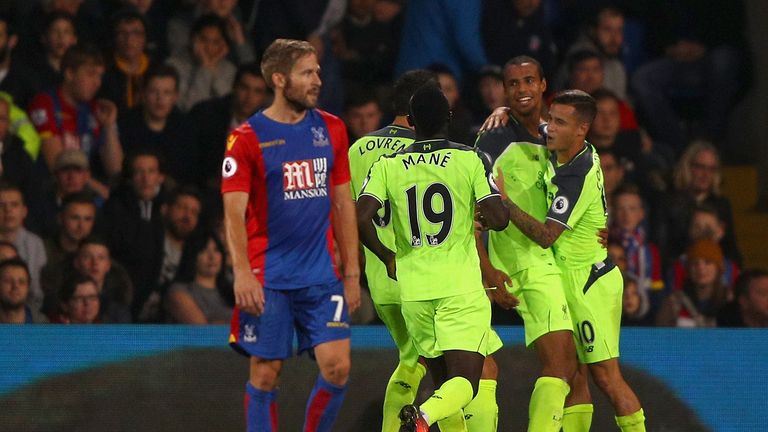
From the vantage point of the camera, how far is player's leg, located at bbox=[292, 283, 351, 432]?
7051mm

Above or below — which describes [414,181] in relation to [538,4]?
below

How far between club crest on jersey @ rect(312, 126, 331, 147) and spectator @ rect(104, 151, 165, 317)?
3112 millimetres

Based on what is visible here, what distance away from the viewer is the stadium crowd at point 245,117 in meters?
9.80

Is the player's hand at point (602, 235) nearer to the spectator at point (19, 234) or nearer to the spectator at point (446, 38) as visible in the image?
the spectator at point (19, 234)

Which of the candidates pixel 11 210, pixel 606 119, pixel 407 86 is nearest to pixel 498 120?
pixel 407 86

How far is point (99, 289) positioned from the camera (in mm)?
9531

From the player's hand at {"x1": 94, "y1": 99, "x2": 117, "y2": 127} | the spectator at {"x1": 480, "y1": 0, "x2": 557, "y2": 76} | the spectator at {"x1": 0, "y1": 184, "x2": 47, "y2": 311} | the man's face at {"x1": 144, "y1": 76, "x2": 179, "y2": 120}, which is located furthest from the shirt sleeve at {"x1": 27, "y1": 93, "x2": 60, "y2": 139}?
the spectator at {"x1": 480, "y1": 0, "x2": 557, "y2": 76}

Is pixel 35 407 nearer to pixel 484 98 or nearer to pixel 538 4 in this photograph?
pixel 484 98

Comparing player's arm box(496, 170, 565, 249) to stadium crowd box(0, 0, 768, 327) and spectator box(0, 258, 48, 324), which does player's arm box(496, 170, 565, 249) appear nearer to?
stadium crowd box(0, 0, 768, 327)

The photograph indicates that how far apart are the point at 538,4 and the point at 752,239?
2557 millimetres

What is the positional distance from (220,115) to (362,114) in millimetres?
1012

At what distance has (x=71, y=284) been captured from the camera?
368 inches

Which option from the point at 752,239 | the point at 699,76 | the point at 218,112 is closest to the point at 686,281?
the point at 752,239

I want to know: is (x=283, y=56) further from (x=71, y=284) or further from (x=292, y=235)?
(x=71, y=284)
